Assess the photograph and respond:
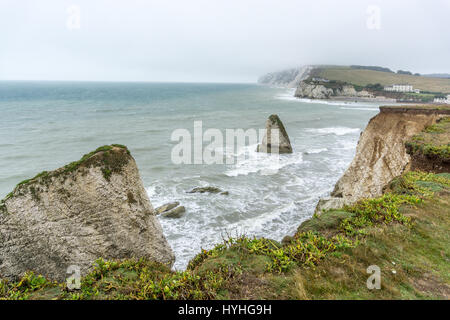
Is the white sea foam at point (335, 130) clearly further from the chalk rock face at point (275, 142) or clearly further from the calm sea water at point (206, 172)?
the chalk rock face at point (275, 142)

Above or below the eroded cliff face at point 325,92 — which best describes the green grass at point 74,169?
below

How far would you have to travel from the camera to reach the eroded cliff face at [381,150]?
17000 millimetres

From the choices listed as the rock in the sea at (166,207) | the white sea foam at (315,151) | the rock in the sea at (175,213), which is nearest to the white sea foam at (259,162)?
the white sea foam at (315,151)

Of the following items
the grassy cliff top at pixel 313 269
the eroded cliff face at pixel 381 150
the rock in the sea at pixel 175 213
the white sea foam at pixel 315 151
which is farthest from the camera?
the white sea foam at pixel 315 151

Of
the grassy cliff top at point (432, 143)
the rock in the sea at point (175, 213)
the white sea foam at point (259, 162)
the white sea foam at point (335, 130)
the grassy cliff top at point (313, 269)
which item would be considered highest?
the grassy cliff top at point (432, 143)

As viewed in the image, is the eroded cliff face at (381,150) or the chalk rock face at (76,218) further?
the eroded cliff face at (381,150)

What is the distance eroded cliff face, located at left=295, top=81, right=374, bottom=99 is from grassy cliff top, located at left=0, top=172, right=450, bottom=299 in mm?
143309

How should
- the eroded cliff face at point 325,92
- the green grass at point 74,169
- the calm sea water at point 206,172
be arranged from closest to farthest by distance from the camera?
the green grass at point 74,169
the calm sea water at point 206,172
the eroded cliff face at point 325,92

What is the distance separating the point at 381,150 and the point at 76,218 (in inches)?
828

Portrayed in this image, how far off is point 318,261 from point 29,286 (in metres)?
7.37

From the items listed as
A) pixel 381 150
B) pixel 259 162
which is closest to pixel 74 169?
pixel 381 150

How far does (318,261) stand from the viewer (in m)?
6.19

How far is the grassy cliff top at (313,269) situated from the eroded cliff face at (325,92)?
143309mm
